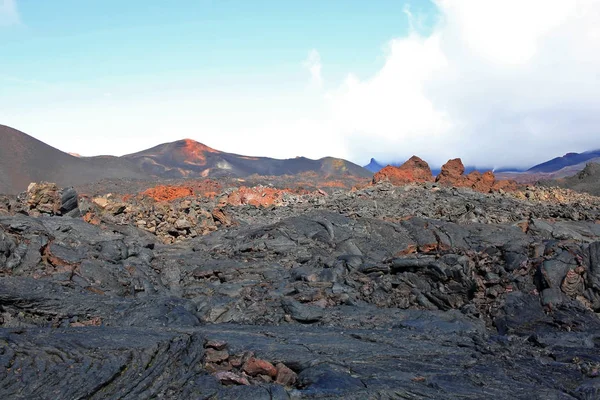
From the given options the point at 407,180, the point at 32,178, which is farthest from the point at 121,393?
the point at 32,178

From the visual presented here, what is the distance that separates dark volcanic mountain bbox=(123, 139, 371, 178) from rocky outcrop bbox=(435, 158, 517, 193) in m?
45.3

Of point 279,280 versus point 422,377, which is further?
point 279,280

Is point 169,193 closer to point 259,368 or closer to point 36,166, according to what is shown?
point 259,368

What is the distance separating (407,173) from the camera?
35.5m

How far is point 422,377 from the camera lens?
7.52 m

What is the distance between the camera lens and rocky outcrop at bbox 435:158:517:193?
34.6 metres

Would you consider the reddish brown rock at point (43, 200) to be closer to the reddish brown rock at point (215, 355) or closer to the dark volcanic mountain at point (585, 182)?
the reddish brown rock at point (215, 355)

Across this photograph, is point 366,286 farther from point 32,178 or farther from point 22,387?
point 32,178

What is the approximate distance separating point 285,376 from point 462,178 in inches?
1191

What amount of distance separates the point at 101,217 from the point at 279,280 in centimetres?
938

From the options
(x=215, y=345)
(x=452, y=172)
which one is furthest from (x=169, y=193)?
(x=215, y=345)

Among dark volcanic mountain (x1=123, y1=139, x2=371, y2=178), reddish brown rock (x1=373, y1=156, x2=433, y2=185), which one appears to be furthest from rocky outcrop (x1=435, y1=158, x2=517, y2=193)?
dark volcanic mountain (x1=123, y1=139, x2=371, y2=178)

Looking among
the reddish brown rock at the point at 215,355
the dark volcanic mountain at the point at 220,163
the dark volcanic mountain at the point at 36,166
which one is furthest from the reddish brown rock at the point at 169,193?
the dark volcanic mountain at the point at 220,163

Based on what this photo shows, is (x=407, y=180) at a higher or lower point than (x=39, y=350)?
higher
